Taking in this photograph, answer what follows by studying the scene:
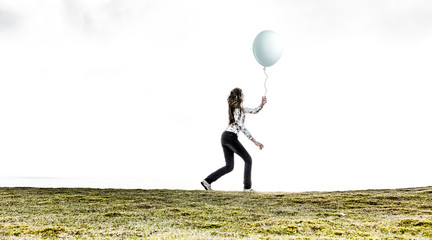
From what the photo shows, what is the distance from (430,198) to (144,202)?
754 cm

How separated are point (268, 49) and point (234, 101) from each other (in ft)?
7.57

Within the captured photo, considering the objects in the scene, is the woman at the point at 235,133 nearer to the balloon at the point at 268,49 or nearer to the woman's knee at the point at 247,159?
the woman's knee at the point at 247,159

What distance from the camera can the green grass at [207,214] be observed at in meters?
7.25

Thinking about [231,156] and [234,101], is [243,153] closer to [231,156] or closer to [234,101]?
[231,156]

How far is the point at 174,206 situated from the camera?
1053 cm

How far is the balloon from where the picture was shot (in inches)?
562

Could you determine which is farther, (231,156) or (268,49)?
(268,49)

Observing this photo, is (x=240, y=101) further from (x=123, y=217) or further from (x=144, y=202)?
(x=123, y=217)

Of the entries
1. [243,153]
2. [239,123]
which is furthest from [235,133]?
[243,153]

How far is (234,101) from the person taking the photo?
13164mm

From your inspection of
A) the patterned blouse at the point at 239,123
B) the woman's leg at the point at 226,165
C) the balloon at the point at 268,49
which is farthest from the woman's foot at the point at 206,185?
the balloon at the point at 268,49

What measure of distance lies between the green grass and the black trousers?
87 centimetres

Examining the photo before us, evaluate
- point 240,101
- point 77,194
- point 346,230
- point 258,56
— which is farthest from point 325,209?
point 77,194

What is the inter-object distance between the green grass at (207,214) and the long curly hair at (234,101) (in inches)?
89.0
